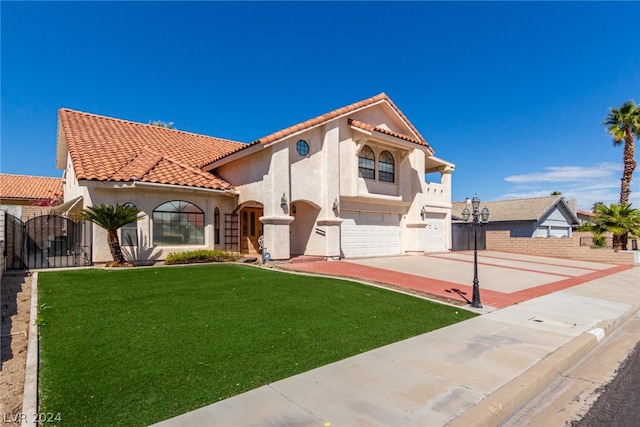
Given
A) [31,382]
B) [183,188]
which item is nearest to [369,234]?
[183,188]

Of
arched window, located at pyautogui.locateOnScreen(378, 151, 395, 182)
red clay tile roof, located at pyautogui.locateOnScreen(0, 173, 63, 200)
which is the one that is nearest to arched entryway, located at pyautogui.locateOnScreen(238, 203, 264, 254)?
arched window, located at pyautogui.locateOnScreen(378, 151, 395, 182)

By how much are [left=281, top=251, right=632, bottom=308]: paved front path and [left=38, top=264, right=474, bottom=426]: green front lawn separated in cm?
214

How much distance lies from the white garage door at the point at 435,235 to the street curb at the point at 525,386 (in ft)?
52.5

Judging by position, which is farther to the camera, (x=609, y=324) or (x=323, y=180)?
(x=323, y=180)

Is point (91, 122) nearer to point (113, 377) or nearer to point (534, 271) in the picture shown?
point (113, 377)

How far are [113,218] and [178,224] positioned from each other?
2.96 meters

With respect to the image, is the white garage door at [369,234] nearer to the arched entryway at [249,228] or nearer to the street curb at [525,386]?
the arched entryway at [249,228]

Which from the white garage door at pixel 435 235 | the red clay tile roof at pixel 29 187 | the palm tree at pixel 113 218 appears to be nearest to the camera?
the palm tree at pixel 113 218

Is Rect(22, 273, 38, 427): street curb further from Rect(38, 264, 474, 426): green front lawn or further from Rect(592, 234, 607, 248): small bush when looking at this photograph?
Rect(592, 234, 607, 248): small bush

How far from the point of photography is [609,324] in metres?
7.69

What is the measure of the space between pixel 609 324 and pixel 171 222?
14642 millimetres

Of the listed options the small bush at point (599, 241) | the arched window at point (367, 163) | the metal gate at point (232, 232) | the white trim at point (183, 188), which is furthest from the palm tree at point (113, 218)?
the small bush at point (599, 241)

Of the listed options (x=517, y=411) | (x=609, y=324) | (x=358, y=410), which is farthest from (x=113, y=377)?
(x=609, y=324)

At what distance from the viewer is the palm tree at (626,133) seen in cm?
2569
